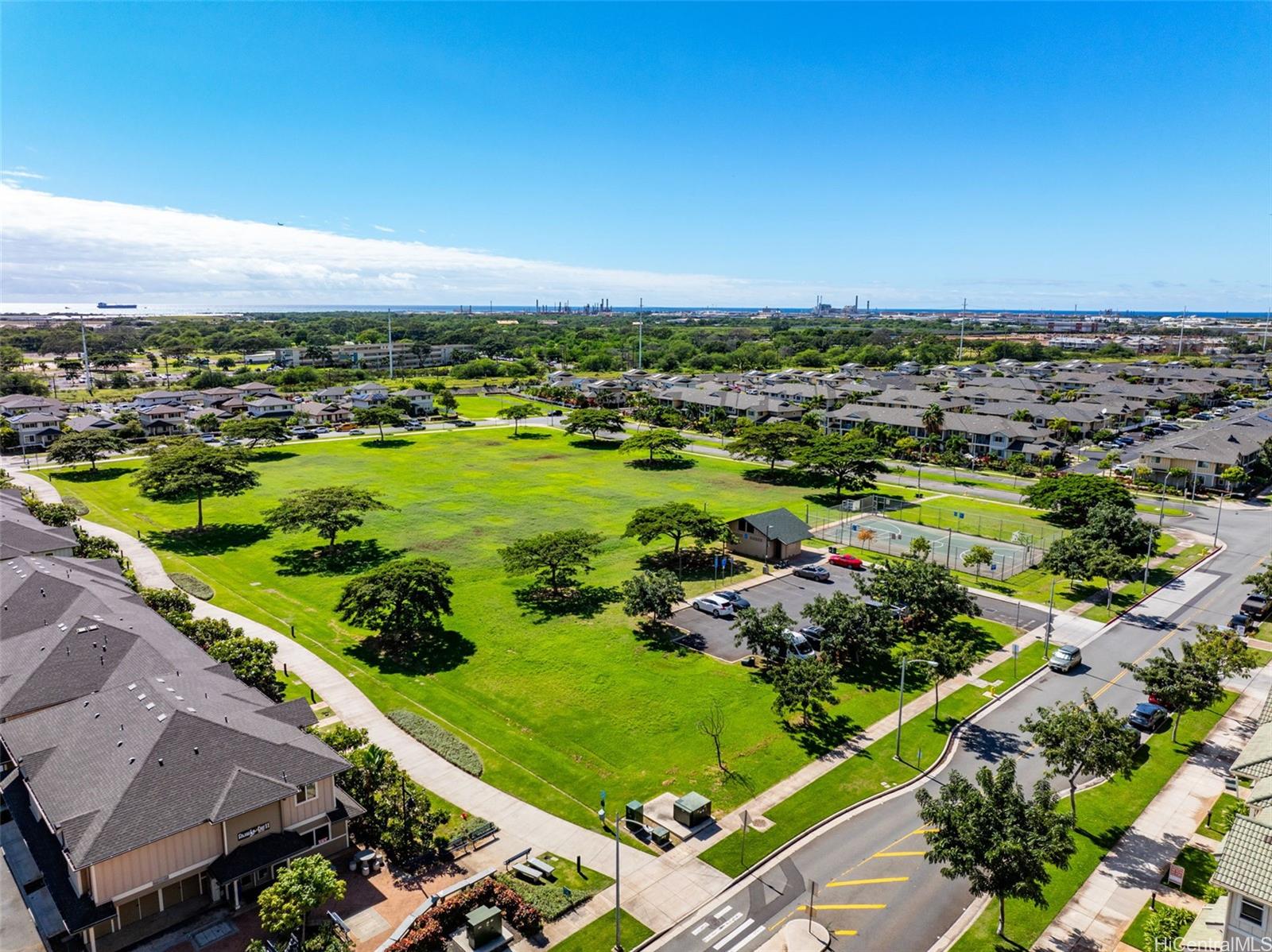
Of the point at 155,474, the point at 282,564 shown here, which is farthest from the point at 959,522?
the point at 155,474

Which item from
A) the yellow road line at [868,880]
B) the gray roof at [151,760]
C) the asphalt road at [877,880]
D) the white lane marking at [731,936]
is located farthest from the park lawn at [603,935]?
the gray roof at [151,760]

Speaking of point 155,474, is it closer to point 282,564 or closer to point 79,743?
point 282,564

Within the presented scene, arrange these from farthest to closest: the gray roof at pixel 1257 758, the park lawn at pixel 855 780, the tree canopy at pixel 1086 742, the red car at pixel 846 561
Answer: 1. the red car at pixel 846 561
2. the park lawn at pixel 855 780
3. the tree canopy at pixel 1086 742
4. the gray roof at pixel 1257 758

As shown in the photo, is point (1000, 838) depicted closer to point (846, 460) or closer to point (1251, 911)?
point (1251, 911)

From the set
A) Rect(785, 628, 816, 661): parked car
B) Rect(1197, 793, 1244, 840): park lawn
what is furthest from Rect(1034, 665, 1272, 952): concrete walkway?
Rect(785, 628, 816, 661): parked car

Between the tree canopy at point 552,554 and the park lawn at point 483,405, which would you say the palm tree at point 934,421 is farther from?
the tree canopy at point 552,554

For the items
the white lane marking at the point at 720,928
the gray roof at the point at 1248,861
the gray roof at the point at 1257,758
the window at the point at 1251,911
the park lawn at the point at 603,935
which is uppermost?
the gray roof at the point at 1248,861
